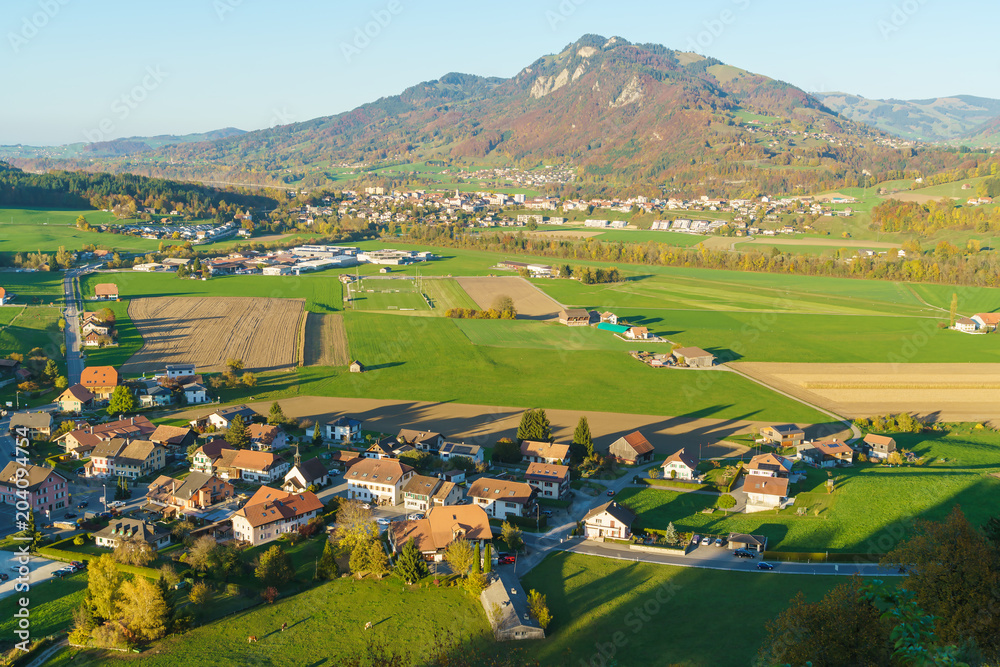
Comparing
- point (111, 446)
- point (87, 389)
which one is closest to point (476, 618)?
point (111, 446)

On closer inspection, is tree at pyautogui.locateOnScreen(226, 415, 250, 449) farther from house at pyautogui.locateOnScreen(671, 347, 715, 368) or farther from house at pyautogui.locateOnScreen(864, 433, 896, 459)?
house at pyautogui.locateOnScreen(864, 433, 896, 459)

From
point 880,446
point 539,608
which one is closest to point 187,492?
point 539,608

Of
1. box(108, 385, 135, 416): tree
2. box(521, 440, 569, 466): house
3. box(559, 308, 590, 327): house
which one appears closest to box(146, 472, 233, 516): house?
box(108, 385, 135, 416): tree

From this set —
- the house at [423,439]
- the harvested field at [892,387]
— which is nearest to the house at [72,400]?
the house at [423,439]

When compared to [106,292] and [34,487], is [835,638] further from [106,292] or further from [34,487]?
[106,292]

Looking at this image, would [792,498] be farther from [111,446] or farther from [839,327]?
[839,327]

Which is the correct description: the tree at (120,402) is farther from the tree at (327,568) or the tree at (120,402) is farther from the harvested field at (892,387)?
the harvested field at (892,387)
